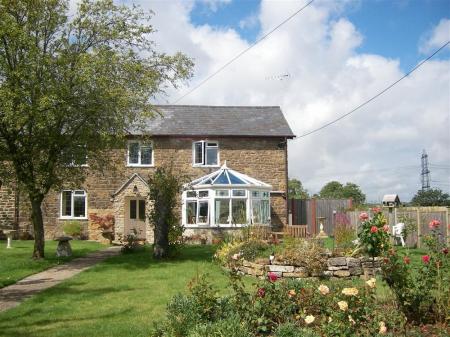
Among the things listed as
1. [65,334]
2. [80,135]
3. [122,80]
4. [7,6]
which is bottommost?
[65,334]

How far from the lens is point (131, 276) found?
42.8ft

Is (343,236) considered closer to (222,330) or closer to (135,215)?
(222,330)

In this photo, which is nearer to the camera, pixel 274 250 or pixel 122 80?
pixel 274 250

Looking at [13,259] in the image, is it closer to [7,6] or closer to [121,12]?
[7,6]

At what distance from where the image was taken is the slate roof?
86.6 ft

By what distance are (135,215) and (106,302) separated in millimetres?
16599

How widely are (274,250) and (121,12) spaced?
949 centimetres

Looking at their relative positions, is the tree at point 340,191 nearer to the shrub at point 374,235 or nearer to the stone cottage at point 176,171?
the stone cottage at point 176,171

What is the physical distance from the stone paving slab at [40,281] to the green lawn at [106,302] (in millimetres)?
336

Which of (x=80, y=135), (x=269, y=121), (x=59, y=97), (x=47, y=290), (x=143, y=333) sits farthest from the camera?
(x=269, y=121)

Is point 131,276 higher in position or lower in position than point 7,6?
lower

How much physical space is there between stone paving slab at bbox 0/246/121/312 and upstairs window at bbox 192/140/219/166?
9981mm

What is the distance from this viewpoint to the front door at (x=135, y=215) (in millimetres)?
25797

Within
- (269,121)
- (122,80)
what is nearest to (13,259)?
(122,80)
